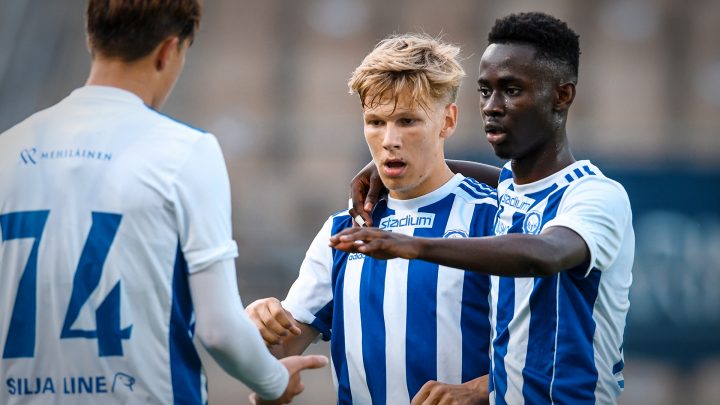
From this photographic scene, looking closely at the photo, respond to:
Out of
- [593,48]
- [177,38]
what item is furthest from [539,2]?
[177,38]

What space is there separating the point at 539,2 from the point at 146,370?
1105 centimetres

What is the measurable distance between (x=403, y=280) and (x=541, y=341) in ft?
2.09

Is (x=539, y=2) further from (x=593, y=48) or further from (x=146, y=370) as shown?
(x=146, y=370)

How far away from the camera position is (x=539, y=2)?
12.9 meters

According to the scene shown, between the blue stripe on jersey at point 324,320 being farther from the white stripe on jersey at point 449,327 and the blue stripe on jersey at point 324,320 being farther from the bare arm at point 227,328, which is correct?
the bare arm at point 227,328

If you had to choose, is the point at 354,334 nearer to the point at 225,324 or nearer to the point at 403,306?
the point at 403,306

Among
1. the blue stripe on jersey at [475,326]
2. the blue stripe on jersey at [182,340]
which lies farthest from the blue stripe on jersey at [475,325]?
the blue stripe on jersey at [182,340]

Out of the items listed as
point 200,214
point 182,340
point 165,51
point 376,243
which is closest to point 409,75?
point 376,243

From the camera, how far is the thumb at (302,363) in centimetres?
293

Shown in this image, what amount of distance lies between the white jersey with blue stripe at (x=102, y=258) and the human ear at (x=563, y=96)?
4.09ft

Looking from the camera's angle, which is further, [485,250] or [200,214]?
[485,250]

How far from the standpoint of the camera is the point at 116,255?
2.60m

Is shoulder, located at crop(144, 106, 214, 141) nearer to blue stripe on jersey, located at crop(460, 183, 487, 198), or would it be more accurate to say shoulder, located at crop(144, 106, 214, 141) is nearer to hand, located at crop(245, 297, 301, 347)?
hand, located at crop(245, 297, 301, 347)

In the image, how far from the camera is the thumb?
9.61ft
